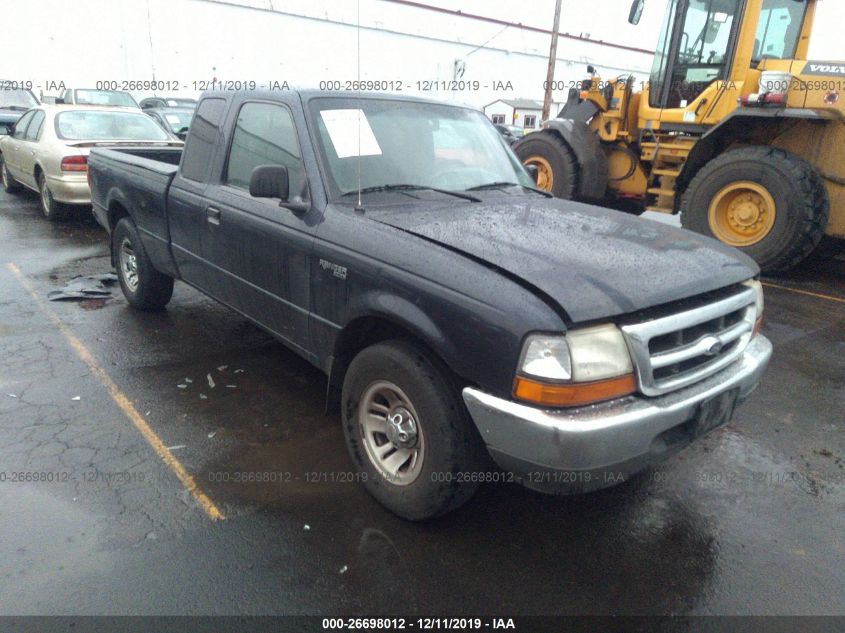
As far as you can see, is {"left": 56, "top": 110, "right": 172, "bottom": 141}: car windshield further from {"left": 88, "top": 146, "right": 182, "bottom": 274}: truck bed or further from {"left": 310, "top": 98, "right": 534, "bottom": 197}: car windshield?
{"left": 310, "top": 98, "right": 534, "bottom": 197}: car windshield

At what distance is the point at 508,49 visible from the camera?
4594 cm

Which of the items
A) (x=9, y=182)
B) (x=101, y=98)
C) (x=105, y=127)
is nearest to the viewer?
(x=105, y=127)

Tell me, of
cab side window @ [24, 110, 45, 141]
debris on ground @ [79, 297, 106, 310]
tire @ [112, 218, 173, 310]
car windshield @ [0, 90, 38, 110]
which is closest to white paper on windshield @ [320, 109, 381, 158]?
tire @ [112, 218, 173, 310]

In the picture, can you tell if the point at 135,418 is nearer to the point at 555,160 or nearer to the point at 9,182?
the point at 555,160

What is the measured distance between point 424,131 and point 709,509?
2618 mm

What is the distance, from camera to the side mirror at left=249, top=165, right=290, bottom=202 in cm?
300

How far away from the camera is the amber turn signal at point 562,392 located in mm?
2158

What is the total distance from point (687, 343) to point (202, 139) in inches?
134

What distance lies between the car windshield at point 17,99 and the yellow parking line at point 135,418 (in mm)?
14397

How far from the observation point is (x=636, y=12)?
8227 mm

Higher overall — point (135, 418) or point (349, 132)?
point (349, 132)

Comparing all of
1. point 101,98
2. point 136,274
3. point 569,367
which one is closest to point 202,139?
point 136,274

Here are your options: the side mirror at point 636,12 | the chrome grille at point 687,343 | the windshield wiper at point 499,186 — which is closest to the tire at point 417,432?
the chrome grille at point 687,343

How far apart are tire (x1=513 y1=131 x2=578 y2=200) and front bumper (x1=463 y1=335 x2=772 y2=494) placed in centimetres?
679
